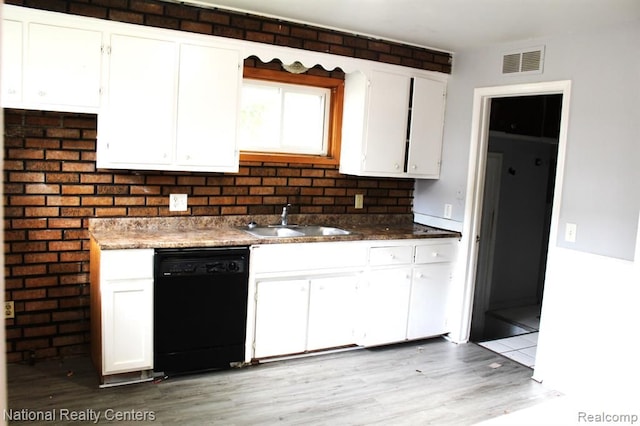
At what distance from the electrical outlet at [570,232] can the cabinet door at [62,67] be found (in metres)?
3.07

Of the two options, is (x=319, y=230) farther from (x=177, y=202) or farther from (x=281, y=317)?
(x=177, y=202)

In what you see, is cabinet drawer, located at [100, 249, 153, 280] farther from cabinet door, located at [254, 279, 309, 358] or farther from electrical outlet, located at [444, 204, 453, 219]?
electrical outlet, located at [444, 204, 453, 219]

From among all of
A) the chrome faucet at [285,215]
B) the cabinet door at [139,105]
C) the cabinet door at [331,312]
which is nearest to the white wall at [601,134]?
the cabinet door at [331,312]

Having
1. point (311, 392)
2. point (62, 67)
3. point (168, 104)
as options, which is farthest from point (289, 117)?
point (311, 392)

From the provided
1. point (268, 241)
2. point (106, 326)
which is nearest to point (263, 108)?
point (268, 241)

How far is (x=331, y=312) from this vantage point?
3756 millimetres

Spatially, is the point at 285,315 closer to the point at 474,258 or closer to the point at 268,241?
the point at 268,241

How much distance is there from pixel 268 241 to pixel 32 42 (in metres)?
1.77

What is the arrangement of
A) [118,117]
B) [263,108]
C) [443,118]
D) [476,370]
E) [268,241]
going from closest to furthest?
[118,117]
[268,241]
[476,370]
[263,108]
[443,118]

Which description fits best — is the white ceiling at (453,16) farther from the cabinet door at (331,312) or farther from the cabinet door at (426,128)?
the cabinet door at (331,312)

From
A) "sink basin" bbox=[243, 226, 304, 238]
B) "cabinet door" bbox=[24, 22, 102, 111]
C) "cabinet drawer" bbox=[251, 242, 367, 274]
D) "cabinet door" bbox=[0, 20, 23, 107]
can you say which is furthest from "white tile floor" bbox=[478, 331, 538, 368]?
"cabinet door" bbox=[0, 20, 23, 107]

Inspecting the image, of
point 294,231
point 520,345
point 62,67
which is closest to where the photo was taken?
point 62,67

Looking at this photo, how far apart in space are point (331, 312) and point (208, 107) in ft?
5.43

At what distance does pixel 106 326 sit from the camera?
10.0ft
